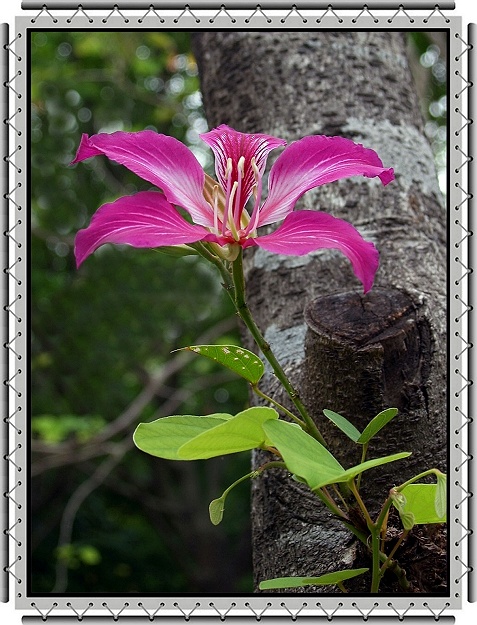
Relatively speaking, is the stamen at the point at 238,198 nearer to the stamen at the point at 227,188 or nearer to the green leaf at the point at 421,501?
the stamen at the point at 227,188

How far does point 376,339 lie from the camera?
23.4 inches

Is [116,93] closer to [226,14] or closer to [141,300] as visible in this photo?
[141,300]

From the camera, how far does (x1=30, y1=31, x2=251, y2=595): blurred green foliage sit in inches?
129

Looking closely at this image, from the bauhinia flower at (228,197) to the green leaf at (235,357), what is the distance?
2.4 inches

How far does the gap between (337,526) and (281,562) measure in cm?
6

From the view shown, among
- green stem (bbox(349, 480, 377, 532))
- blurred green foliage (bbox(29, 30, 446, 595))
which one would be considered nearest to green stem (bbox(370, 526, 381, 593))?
green stem (bbox(349, 480, 377, 532))

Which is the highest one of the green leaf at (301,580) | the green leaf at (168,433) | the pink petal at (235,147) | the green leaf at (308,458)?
the pink petal at (235,147)

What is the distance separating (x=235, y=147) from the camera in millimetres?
489

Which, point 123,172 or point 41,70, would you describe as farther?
point 123,172

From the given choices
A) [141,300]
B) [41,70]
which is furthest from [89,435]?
[41,70]

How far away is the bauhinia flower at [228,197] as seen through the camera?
44cm

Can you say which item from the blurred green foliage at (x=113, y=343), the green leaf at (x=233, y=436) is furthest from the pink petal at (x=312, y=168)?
the blurred green foliage at (x=113, y=343)

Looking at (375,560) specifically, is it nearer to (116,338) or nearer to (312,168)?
(312,168)

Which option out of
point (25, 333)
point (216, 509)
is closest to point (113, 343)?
point (25, 333)
